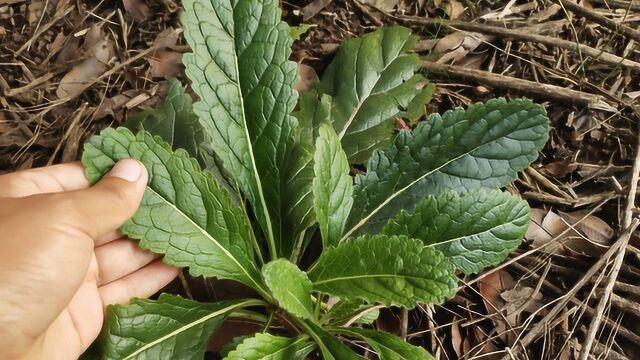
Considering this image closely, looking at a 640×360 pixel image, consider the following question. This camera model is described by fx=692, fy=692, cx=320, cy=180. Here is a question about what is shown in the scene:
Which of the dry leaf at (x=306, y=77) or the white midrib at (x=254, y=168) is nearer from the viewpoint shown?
the white midrib at (x=254, y=168)

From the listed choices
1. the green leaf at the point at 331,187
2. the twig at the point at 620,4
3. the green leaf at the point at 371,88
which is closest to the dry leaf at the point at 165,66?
the green leaf at the point at 371,88

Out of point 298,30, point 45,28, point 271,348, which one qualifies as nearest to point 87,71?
point 45,28

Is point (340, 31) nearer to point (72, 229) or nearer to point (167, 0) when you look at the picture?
point (167, 0)

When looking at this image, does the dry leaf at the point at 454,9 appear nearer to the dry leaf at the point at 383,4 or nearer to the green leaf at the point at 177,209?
the dry leaf at the point at 383,4

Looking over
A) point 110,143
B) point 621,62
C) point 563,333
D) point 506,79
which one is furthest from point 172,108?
point 621,62

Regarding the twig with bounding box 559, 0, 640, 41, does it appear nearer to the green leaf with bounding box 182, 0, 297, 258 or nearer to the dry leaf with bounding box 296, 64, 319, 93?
the dry leaf with bounding box 296, 64, 319, 93

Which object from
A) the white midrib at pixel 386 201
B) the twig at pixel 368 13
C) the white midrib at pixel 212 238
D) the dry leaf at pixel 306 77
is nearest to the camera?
the white midrib at pixel 212 238
